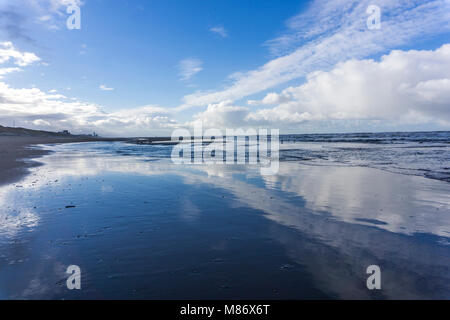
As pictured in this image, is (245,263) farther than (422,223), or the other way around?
(422,223)

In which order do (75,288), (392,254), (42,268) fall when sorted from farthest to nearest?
(392,254) → (42,268) → (75,288)

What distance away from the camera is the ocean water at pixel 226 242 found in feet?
15.1

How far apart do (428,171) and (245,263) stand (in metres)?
19.0

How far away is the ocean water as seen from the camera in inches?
182

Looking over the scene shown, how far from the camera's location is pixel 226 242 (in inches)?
257

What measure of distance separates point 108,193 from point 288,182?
9.73m
